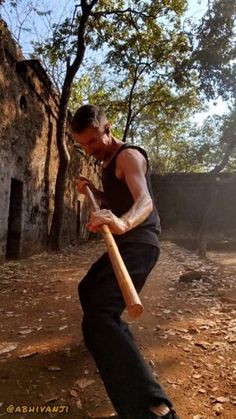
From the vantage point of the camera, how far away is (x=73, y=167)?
45.2 feet

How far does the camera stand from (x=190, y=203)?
20.4 metres

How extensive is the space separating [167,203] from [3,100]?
14.4 metres

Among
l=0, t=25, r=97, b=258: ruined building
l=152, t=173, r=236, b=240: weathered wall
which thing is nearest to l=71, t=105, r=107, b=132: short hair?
l=0, t=25, r=97, b=258: ruined building

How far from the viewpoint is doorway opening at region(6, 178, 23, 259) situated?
333 inches

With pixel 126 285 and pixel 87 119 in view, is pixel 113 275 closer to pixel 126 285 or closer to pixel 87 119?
pixel 126 285

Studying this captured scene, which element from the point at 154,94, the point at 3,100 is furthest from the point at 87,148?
the point at 154,94

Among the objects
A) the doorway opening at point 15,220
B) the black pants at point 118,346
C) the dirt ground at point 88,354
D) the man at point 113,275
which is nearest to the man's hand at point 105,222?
the man at point 113,275

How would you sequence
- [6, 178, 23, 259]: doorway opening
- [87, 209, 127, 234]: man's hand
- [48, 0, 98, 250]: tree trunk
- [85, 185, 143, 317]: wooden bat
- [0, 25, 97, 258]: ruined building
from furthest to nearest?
[48, 0, 98, 250]: tree trunk
[6, 178, 23, 259]: doorway opening
[0, 25, 97, 258]: ruined building
[87, 209, 127, 234]: man's hand
[85, 185, 143, 317]: wooden bat

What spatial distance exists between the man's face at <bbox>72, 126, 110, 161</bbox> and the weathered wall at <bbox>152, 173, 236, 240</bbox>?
1859cm

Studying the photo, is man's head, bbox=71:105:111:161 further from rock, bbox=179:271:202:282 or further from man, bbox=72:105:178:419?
rock, bbox=179:271:202:282

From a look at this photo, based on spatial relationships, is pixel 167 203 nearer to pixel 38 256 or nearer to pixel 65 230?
pixel 65 230

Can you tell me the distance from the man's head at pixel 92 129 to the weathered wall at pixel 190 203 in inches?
733

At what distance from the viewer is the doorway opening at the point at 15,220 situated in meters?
8.45

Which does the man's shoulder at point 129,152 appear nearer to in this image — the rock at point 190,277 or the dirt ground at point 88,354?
the dirt ground at point 88,354
